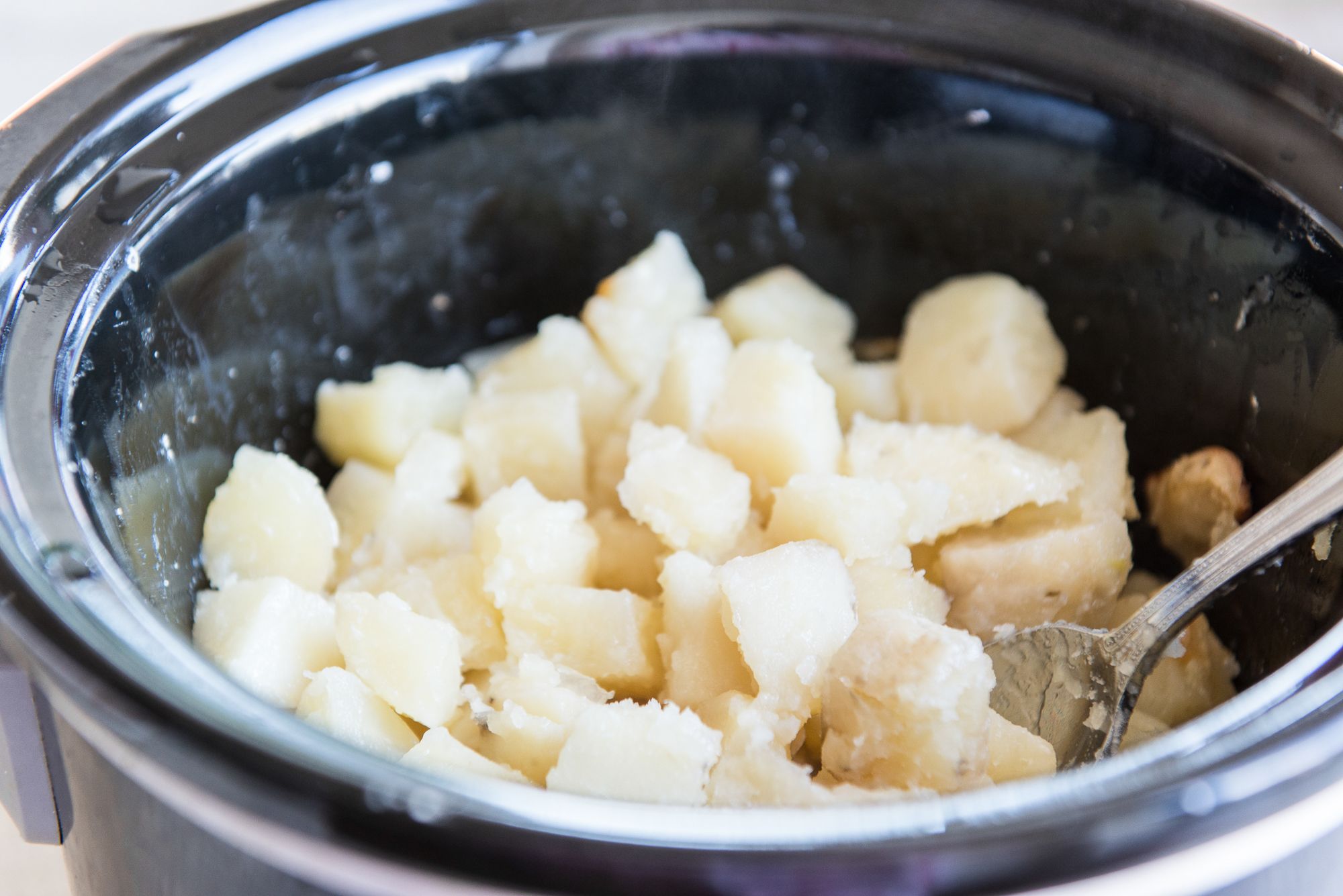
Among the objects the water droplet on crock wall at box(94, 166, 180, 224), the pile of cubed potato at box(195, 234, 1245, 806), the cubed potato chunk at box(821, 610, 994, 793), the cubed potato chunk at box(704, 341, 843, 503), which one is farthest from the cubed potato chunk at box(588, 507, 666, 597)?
the water droplet on crock wall at box(94, 166, 180, 224)

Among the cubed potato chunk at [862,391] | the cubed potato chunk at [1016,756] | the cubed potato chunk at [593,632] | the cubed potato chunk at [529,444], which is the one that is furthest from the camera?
the cubed potato chunk at [862,391]

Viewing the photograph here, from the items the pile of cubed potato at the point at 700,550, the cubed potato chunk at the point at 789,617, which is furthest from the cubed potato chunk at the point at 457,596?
the cubed potato chunk at the point at 789,617

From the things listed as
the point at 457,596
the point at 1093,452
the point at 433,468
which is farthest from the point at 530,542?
the point at 1093,452

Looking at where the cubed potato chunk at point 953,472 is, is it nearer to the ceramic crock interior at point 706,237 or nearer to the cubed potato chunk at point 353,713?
the ceramic crock interior at point 706,237

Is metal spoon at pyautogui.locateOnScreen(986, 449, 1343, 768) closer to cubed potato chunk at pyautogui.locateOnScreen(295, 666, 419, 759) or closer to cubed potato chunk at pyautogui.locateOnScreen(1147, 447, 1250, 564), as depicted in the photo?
cubed potato chunk at pyautogui.locateOnScreen(1147, 447, 1250, 564)

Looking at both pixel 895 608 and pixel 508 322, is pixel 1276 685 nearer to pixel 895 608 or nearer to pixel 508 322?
pixel 895 608

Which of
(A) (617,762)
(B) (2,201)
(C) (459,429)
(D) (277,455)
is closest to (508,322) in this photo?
(C) (459,429)
